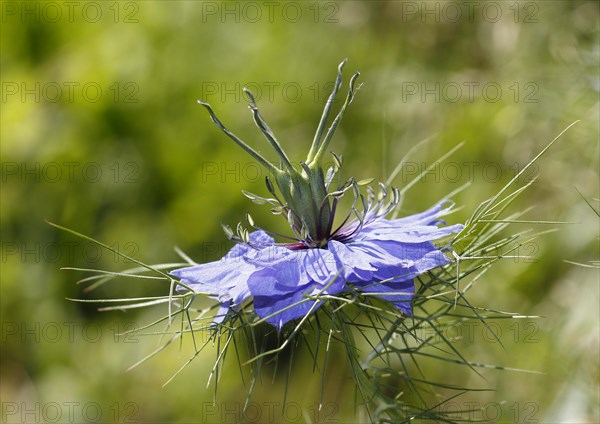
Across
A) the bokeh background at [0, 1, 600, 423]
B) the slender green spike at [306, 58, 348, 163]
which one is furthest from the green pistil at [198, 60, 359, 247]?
the bokeh background at [0, 1, 600, 423]

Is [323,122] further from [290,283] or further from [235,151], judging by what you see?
[235,151]

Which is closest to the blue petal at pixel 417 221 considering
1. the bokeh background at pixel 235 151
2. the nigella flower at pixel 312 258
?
the nigella flower at pixel 312 258

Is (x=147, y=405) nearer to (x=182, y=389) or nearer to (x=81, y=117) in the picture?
(x=182, y=389)

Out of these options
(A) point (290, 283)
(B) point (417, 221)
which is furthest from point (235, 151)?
(A) point (290, 283)

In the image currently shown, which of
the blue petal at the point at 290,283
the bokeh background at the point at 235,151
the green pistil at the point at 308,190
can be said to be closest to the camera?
the blue petal at the point at 290,283

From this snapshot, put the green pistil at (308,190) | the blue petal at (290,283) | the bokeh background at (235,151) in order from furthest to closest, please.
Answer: the bokeh background at (235,151) < the green pistil at (308,190) < the blue petal at (290,283)

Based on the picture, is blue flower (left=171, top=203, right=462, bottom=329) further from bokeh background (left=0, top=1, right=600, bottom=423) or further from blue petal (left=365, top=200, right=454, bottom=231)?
bokeh background (left=0, top=1, right=600, bottom=423)

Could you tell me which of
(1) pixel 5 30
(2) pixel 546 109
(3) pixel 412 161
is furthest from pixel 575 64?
(1) pixel 5 30

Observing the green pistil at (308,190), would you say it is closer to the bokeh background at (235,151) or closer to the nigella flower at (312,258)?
the nigella flower at (312,258)
